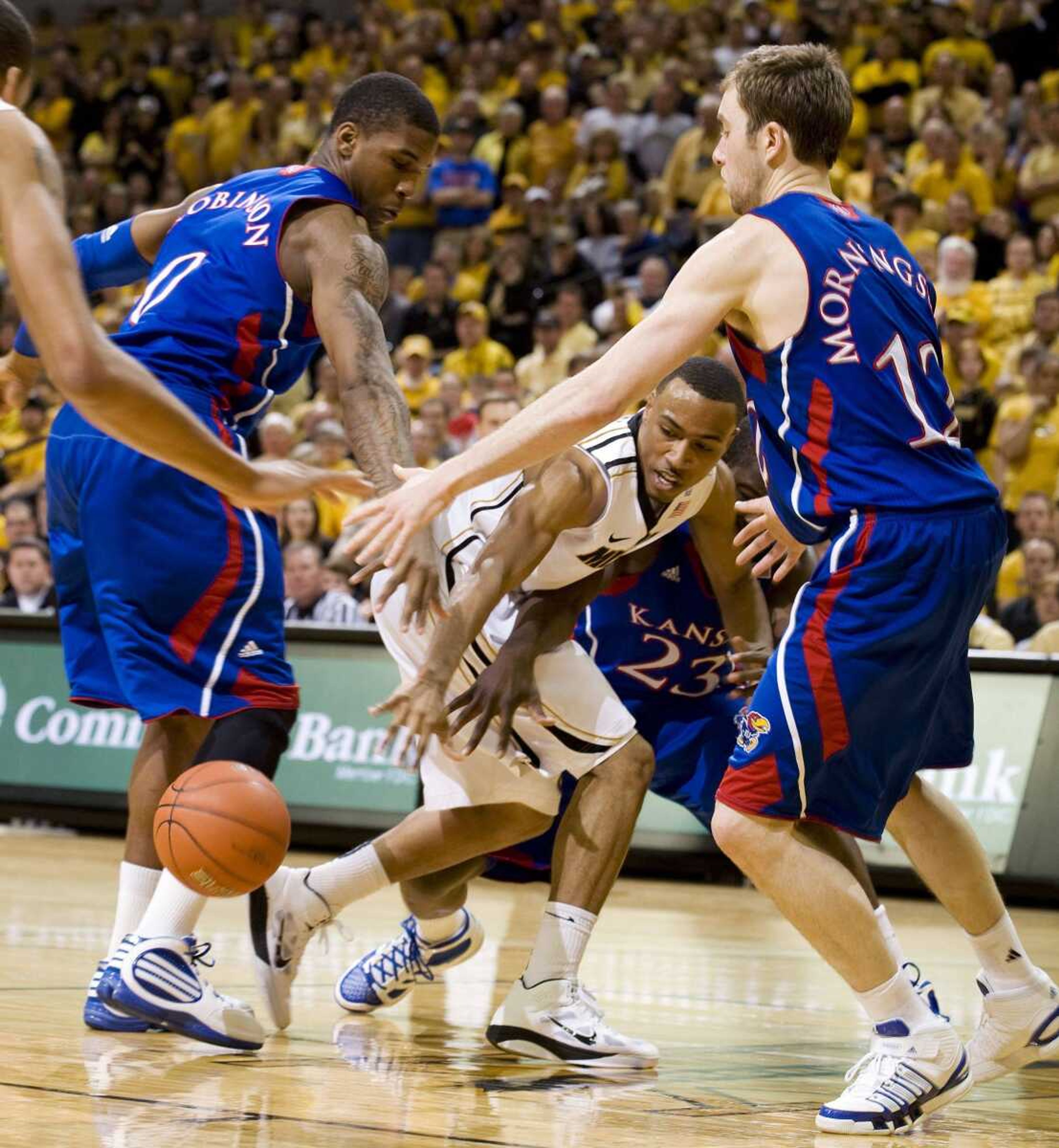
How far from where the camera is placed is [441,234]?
17.0m

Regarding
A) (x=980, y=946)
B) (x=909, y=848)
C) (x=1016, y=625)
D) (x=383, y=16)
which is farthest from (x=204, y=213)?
(x=383, y=16)

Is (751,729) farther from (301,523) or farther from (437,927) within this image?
(301,523)

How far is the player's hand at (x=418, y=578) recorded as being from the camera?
12.2 ft

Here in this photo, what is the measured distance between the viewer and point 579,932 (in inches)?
177

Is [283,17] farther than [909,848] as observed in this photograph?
Yes

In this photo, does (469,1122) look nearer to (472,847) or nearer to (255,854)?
(255,854)

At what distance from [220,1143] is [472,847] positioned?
179 centimetres

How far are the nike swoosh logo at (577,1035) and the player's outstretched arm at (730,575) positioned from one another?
1233 mm

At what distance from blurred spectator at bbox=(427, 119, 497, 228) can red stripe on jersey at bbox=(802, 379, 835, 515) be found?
532 inches

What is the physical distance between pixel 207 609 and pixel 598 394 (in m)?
1.27

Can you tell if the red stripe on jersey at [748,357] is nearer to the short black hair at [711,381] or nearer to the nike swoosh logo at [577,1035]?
the short black hair at [711,381]

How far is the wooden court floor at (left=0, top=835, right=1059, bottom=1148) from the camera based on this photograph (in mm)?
3338

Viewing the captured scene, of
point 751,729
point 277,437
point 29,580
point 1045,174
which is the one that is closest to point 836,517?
point 751,729

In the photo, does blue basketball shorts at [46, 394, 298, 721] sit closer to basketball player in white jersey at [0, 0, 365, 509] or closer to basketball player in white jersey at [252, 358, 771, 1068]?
basketball player in white jersey at [252, 358, 771, 1068]
